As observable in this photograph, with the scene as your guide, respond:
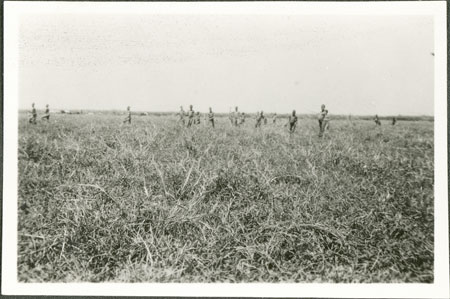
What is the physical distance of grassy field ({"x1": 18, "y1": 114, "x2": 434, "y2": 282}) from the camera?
7.91 feet

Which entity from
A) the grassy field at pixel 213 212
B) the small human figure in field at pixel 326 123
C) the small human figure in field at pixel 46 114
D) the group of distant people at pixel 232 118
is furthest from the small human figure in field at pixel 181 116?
the small human figure in field at pixel 326 123

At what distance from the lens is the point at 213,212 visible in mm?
2600

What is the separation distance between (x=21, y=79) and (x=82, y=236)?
4.31 ft

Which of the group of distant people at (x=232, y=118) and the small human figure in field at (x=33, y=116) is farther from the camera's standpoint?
the group of distant people at (x=232, y=118)

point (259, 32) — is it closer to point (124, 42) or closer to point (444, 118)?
point (124, 42)

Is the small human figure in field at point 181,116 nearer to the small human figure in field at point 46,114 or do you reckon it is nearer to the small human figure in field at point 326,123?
the small human figure in field at point 46,114

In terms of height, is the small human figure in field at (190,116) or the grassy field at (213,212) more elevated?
the small human figure in field at (190,116)

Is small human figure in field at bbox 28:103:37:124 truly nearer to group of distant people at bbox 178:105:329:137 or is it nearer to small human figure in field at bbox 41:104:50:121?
small human figure in field at bbox 41:104:50:121

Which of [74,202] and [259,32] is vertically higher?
[259,32]

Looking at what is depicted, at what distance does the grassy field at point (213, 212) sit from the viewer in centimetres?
241

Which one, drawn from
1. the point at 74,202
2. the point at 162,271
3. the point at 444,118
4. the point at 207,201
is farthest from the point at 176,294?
the point at 444,118

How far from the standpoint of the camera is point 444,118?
2.66 metres

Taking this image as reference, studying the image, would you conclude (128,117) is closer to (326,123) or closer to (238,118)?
(238,118)

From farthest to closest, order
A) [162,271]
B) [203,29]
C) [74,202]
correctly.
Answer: [203,29] < [74,202] < [162,271]
